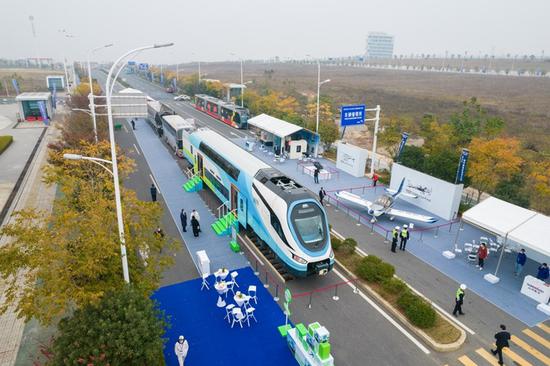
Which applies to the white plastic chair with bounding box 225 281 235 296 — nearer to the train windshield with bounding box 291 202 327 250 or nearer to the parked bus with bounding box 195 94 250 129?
the train windshield with bounding box 291 202 327 250

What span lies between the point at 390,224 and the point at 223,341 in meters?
14.8

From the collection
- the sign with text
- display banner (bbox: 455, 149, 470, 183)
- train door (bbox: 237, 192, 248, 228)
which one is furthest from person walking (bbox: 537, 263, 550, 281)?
train door (bbox: 237, 192, 248, 228)

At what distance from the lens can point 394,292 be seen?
54.0 ft

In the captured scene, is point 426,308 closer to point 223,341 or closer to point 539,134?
point 223,341

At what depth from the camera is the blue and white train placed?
53.5ft

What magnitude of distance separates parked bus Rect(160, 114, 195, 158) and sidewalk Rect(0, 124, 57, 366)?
12.0 metres

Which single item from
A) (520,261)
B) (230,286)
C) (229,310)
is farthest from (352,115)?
→ (229,310)

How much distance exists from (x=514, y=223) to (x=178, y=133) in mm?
31041

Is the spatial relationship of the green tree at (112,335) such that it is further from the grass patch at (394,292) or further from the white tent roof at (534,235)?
the white tent roof at (534,235)

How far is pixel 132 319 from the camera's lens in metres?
10.5

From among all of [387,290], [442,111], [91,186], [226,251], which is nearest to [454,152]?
[387,290]

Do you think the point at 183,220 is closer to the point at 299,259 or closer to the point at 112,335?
the point at 299,259

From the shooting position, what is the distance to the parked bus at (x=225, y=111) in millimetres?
55134

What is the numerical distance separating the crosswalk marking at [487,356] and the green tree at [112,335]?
1182 centimetres
